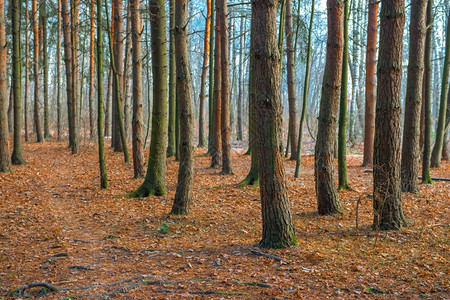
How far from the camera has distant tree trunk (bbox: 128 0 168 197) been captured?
8.46m

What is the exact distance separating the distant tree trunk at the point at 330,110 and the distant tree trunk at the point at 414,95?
2678 millimetres

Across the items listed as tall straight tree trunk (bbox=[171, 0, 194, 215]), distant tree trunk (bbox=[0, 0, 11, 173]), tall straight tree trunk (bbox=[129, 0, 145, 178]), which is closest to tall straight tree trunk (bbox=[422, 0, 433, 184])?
tall straight tree trunk (bbox=[171, 0, 194, 215])

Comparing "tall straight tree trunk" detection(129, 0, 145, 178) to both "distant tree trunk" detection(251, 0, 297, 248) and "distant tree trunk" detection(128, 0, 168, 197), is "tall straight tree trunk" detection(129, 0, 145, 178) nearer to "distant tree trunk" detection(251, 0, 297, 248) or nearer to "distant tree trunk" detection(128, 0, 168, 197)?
"distant tree trunk" detection(128, 0, 168, 197)

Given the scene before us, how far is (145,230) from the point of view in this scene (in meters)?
6.57

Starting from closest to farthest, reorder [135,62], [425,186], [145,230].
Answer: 1. [145,230]
2. [425,186]
3. [135,62]

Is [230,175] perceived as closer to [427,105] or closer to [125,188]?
[125,188]

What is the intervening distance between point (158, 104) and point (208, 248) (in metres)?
4.10

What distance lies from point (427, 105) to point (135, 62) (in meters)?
8.10

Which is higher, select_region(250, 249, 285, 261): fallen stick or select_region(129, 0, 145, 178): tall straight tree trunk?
select_region(129, 0, 145, 178): tall straight tree trunk

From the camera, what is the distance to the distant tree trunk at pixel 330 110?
7000mm

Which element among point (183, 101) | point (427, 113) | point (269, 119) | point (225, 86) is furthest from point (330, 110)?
point (225, 86)

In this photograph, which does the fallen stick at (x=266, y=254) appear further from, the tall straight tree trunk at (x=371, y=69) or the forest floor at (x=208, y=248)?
the tall straight tree trunk at (x=371, y=69)

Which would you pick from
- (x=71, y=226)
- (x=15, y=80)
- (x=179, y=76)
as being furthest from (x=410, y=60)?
(x=15, y=80)

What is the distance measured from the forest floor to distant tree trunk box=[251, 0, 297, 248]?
0.50 metres
